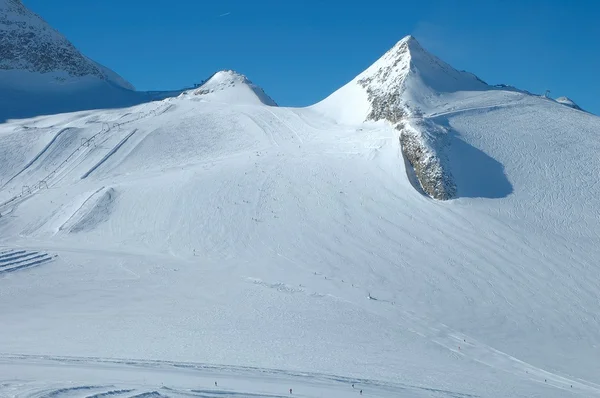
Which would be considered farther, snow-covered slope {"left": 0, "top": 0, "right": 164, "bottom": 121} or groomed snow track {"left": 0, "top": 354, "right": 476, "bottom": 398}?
snow-covered slope {"left": 0, "top": 0, "right": 164, "bottom": 121}

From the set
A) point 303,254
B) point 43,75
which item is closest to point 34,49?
point 43,75

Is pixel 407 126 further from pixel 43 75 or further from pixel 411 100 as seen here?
pixel 43 75

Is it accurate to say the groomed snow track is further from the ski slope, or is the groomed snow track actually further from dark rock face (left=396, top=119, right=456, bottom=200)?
dark rock face (left=396, top=119, right=456, bottom=200)

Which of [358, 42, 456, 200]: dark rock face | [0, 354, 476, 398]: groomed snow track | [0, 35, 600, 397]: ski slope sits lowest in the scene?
[0, 354, 476, 398]: groomed snow track

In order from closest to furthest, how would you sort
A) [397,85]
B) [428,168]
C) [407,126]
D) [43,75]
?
[428,168] → [407,126] → [397,85] → [43,75]

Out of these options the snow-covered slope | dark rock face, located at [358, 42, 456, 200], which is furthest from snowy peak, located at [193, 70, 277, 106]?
dark rock face, located at [358, 42, 456, 200]

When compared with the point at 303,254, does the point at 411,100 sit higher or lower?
higher

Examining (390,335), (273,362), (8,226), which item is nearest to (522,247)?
(390,335)
